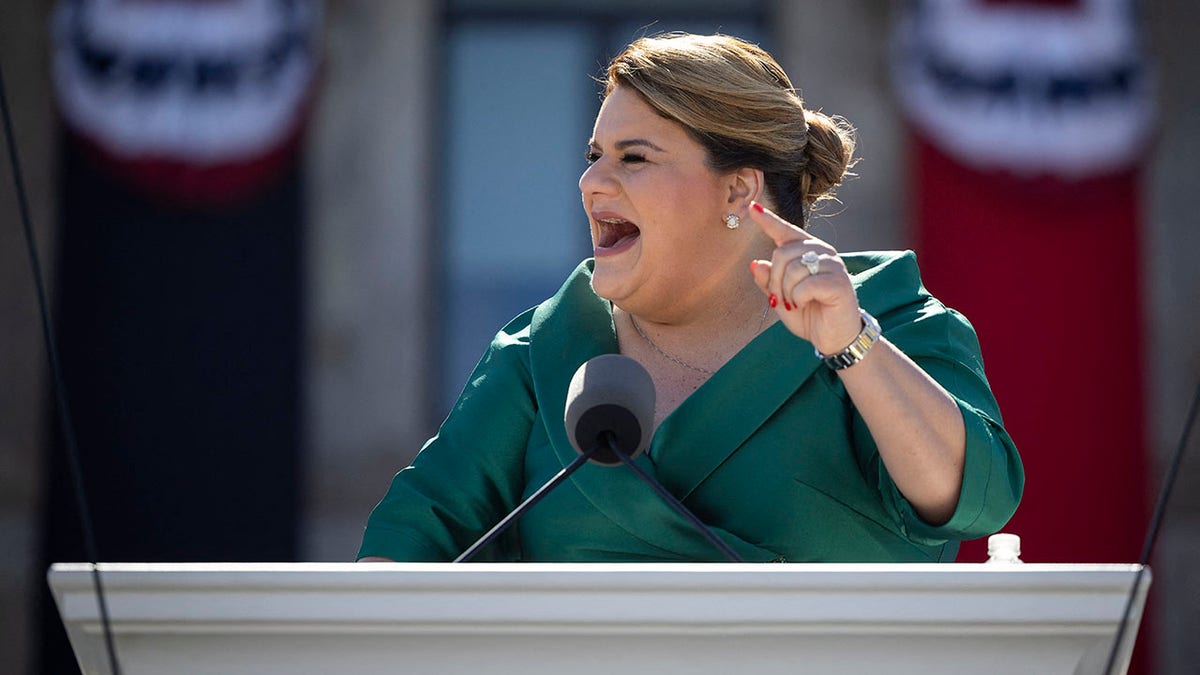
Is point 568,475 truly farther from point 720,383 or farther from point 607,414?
point 720,383

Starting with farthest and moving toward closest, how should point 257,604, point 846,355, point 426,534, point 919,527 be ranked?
point 426,534 → point 919,527 → point 846,355 → point 257,604

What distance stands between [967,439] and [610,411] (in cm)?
38

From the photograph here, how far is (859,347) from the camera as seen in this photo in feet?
5.29

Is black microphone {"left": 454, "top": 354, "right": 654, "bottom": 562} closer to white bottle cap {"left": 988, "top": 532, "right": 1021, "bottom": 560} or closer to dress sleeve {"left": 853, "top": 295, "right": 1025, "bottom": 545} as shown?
dress sleeve {"left": 853, "top": 295, "right": 1025, "bottom": 545}

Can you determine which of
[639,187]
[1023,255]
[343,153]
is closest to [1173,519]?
[1023,255]

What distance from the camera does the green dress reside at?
5.99 feet

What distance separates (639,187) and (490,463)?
1.32 feet

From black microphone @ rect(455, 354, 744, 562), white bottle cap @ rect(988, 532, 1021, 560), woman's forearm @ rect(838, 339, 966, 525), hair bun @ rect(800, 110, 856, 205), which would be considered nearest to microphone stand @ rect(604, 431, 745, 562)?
black microphone @ rect(455, 354, 744, 562)

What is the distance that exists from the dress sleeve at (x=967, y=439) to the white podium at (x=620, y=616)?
43 centimetres

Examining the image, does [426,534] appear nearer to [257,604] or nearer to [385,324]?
[257,604]

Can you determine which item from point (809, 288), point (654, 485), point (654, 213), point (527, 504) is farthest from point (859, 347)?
point (654, 213)

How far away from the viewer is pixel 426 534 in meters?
2.01

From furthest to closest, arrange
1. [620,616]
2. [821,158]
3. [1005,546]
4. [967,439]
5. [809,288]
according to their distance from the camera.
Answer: [821,158] → [1005,546] → [967,439] → [809,288] → [620,616]

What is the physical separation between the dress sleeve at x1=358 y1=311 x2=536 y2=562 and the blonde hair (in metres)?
0.38
